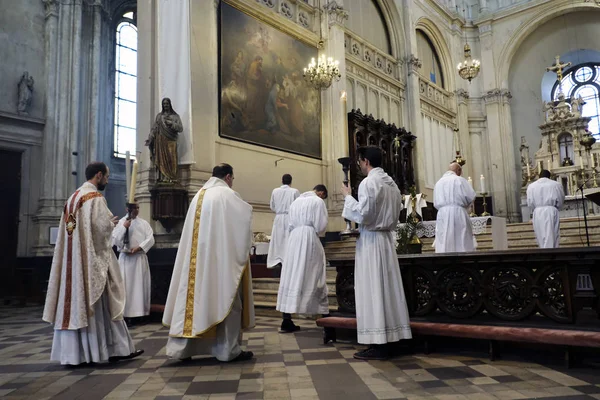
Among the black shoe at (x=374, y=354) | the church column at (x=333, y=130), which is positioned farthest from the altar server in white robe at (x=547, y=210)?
the church column at (x=333, y=130)

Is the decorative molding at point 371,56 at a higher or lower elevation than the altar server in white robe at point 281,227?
higher

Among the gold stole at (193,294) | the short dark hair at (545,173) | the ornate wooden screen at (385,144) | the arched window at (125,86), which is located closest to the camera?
the gold stole at (193,294)

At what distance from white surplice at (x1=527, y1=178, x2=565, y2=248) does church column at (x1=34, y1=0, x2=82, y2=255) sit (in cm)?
1109

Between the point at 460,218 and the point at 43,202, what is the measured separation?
34.6 feet

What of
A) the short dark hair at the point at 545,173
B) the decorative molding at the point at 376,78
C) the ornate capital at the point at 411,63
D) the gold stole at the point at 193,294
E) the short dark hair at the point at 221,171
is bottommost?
the gold stole at the point at 193,294

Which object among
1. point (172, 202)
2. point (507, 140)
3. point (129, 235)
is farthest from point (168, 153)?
point (507, 140)

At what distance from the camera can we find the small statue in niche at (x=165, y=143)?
28.2 feet

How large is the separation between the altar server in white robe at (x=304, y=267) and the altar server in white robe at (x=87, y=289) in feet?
5.98

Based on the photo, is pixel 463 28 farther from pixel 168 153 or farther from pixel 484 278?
pixel 484 278

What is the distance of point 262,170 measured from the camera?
10.8 meters

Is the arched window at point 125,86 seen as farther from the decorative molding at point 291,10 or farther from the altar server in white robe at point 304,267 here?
the altar server in white robe at point 304,267

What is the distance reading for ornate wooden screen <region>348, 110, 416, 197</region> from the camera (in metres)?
13.5

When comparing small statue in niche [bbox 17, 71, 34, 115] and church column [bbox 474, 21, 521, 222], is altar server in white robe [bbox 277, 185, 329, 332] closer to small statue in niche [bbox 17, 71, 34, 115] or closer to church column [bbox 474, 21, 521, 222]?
small statue in niche [bbox 17, 71, 34, 115]

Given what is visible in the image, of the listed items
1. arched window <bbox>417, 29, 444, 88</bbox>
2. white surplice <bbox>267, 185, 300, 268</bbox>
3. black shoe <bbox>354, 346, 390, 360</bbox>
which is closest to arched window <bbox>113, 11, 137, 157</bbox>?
white surplice <bbox>267, 185, 300, 268</bbox>
